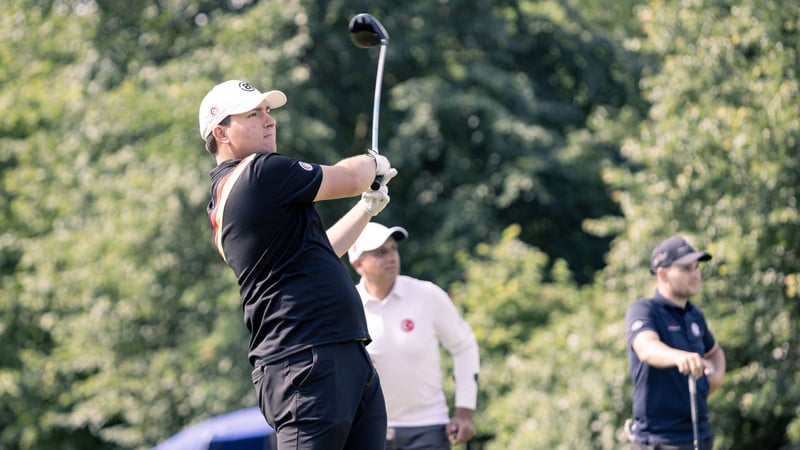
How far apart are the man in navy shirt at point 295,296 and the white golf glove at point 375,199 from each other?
283 millimetres

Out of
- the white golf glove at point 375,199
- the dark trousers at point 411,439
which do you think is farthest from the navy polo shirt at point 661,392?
the white golf glove at point 375,199

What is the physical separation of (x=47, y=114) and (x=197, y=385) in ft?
17.5

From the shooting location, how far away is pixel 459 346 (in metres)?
7.26

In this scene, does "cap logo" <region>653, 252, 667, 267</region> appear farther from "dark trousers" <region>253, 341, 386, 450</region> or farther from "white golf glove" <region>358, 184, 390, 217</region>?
"dark trousers" <region>253, 341, 386, 450</region>

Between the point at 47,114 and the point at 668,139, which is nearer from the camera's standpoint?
the point at 668,139

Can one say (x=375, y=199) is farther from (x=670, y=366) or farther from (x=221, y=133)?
(x=670, y=366)

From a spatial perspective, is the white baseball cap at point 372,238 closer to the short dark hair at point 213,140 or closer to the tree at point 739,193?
the short dark hair at point 213,140

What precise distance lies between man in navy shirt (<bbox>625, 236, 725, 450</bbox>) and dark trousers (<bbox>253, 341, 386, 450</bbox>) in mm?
2573

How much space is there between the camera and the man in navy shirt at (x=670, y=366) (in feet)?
22.0

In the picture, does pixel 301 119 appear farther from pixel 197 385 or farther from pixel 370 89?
pixel 197 385

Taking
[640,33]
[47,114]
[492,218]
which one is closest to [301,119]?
[492,218]

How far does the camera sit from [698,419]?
674cm

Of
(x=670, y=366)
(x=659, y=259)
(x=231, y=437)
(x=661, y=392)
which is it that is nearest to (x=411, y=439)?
(x=661, y=392)

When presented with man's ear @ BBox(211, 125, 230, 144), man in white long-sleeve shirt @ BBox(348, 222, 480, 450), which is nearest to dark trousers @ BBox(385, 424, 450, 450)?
man in white long-sleeve shirt @ BBox(348, 222, 480, 450)
